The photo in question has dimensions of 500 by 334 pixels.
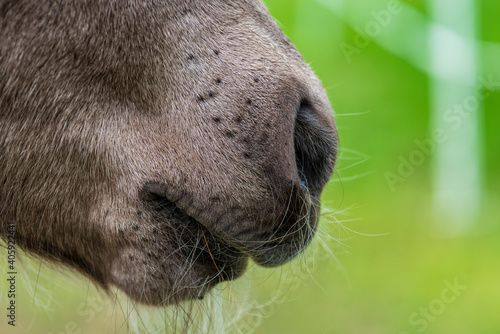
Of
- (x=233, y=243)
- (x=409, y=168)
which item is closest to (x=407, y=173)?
(x=409, y=168)

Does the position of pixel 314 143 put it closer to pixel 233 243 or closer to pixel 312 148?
pixel 312 148

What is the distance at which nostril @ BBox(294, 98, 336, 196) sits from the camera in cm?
137

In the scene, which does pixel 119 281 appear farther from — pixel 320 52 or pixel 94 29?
pixel 320 52

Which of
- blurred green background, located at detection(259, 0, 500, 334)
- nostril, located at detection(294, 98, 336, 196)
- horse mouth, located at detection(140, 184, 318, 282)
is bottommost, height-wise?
blurred green background, located at detection(259, 0, 500, 334)

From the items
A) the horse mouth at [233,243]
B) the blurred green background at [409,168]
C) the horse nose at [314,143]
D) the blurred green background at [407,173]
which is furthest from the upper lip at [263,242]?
the blurred green background at [409,168]

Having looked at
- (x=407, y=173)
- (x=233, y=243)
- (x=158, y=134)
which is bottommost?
(x=407, y=173)

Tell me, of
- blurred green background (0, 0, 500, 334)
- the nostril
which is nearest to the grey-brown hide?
the nostril

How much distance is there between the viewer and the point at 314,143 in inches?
54.6

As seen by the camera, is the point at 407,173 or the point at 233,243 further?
the point at 407,173

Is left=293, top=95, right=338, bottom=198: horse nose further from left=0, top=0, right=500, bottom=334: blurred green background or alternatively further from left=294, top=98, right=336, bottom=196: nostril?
left=0, top=0, right=500, bottom=334: blurred green background

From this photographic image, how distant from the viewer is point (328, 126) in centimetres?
139

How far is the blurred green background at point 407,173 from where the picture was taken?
3639mm

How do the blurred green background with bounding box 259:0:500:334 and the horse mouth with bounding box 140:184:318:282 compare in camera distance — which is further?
the blurred green background with bounding box 259:0:500:334

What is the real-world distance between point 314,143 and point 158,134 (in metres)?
0.34
